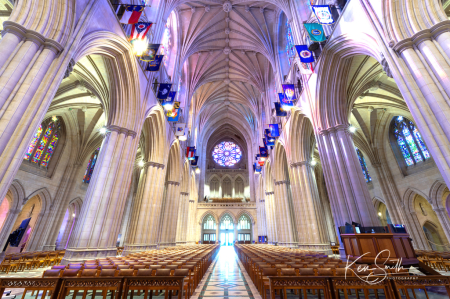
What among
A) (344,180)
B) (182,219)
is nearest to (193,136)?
(182,219)

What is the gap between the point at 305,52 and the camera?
9156mm

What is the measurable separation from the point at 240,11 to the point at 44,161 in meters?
19.8

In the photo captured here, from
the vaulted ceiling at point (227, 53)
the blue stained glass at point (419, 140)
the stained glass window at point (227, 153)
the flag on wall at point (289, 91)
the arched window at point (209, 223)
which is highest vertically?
the vaulted ceiling at point (227, 53)

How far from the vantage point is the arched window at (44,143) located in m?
13.6

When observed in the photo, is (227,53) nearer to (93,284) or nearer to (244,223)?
(244,223)

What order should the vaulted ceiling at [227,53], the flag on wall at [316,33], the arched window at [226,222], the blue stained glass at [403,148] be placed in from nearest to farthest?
the flag on wall at [316,33] → the blue stained glass at [403,148] → the vaulted ceiling at [227,53] → the arched window at [226,222]

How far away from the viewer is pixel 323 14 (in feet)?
24.1

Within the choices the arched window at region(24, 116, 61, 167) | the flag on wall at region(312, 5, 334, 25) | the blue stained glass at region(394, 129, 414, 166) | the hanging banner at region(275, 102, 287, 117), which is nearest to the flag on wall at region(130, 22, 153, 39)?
the flag on wall at region(312, 5, 334, 25)

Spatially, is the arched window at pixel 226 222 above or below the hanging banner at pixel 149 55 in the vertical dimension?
below

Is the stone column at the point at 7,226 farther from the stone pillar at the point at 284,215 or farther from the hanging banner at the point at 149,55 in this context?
the stone pillar at the point at 284,215

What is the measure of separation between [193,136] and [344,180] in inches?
700

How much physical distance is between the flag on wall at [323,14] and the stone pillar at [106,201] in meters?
8.51

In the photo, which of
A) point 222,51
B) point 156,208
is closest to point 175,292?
point 156,208

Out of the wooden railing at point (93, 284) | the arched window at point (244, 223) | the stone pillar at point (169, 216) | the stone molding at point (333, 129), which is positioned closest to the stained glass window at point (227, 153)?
the arched window at point (244, 223)
